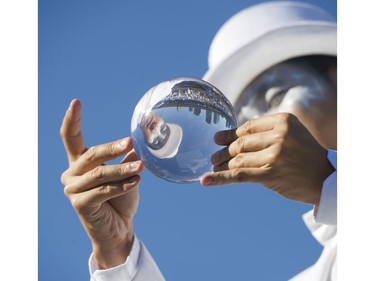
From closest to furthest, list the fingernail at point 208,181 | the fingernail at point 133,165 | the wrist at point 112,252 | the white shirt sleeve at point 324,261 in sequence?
the fingernail at point 208,181 → the fingernail at point 133,165 → the wrist at point 112,252 → the white shirt sleeve at point 324,261

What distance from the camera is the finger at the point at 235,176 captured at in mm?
1120

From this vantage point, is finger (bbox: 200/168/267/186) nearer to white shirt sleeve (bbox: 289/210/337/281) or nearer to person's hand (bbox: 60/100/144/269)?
person's hand (bbox: 60/100/144/269)

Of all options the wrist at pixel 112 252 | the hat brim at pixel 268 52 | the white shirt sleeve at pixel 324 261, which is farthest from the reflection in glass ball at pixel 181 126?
the hat brim at pixel 268 52

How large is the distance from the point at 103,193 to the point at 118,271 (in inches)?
13.3

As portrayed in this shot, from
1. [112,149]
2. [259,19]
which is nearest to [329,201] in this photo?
[112,149]

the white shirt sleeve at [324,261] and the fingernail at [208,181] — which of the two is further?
the white shirt sleeve at [324,261]

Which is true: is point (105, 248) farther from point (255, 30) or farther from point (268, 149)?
point (255, 30)

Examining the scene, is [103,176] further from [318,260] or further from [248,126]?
[318,260]

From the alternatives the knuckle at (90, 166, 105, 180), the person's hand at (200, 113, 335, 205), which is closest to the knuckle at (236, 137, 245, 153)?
the person's hand at (200, 113, 335, 205)

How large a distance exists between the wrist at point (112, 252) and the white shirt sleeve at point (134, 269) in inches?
0.6

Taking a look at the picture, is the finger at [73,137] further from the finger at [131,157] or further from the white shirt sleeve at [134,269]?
the white shirt sleeve at [134,269]

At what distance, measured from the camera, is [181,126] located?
A: 1.13 meters
